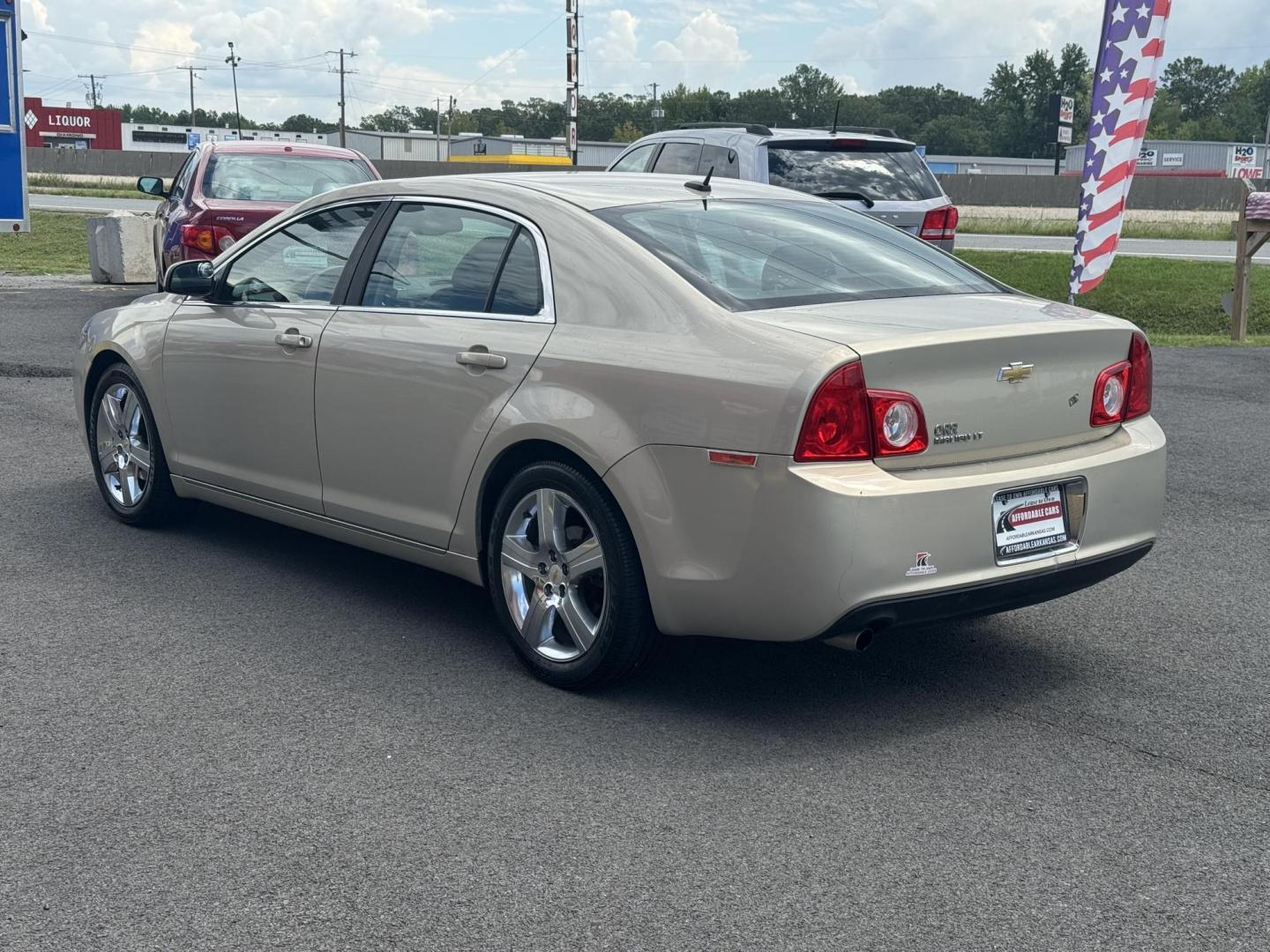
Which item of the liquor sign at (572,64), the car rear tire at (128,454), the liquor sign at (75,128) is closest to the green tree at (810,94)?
the liquor sign at (75,128)

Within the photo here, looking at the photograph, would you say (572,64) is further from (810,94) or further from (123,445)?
(810,94)

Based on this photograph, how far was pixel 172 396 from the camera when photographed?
6.29m

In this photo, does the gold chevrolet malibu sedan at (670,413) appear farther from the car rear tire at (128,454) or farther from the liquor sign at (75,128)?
the liquor sign at (75,128)

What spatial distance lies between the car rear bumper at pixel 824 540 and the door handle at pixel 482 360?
66 cm

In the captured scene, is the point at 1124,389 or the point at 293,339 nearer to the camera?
the point at 1124,389

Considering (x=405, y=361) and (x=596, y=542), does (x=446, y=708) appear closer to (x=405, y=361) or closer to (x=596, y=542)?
(x=596, y=542)

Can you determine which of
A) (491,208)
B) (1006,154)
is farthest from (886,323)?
(1006,154)

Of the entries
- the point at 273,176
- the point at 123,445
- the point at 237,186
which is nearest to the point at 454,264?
the point at 123,445

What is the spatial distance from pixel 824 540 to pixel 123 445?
3976mm

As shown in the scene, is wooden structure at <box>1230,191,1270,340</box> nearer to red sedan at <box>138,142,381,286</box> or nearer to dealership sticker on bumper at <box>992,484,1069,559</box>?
red sedan at <box>138,142,381,286</box>

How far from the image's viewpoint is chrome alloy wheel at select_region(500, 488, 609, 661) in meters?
4.57

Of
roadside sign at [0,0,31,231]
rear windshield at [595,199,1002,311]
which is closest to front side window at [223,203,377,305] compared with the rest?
rear windshield at [595,199,1002,311]

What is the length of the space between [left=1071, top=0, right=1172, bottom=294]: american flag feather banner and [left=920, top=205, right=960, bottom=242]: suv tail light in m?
1.10

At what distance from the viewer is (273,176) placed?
13.4 m
